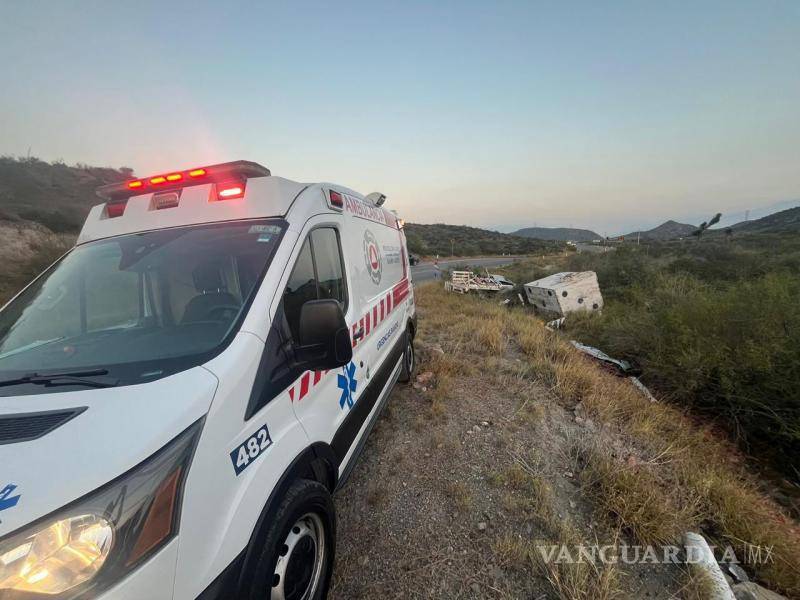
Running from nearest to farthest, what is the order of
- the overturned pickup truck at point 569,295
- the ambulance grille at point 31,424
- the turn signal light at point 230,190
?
the ambulance grille at point 31,424, the turn signal light at point 230,190, the overturned pickup truck at point 569,295

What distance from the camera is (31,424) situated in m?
1.06

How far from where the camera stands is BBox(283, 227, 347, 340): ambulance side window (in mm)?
1735

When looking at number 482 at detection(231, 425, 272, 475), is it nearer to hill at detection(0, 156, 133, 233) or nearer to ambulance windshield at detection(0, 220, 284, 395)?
ambulance windshield at detection(0, 220, 284, 395)

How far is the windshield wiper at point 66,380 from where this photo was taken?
123cm

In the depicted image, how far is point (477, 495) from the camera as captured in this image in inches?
104

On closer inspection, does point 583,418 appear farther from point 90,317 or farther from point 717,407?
point 90,317

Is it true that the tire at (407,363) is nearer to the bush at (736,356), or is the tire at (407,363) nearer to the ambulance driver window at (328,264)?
the ambulance driver window at (328,264)

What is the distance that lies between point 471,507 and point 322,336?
6.37 ft

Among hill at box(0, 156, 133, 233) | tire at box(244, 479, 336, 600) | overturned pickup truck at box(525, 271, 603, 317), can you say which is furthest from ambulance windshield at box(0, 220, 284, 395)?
hill at box(0, 156, 133, 233)

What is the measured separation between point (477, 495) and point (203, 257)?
8.46 feet

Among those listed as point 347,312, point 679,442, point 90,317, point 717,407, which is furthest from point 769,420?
point 90,317

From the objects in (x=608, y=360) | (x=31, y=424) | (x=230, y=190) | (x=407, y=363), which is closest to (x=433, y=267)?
(x=608, y=360)

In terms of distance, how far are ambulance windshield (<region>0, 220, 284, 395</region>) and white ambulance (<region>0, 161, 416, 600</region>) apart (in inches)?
0.4

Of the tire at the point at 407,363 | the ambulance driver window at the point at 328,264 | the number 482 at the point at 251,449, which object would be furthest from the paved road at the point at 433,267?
the number 482 at the point at 251,449
